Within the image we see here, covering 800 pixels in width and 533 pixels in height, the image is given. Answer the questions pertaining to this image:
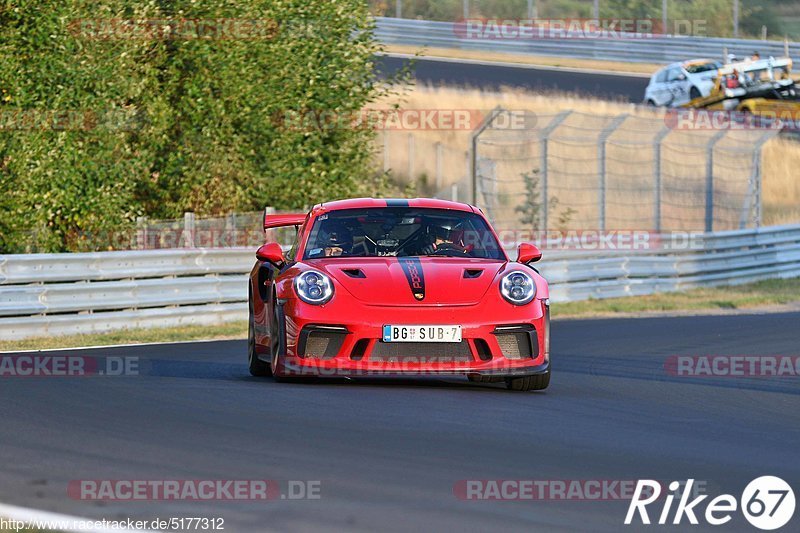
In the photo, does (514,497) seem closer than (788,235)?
Yes

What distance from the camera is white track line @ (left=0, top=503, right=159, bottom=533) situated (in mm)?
4859

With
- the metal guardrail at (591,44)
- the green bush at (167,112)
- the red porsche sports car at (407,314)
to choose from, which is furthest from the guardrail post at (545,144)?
the metal guardrail at (591,44)

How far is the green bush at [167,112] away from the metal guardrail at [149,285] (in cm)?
321

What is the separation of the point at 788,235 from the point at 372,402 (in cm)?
1800

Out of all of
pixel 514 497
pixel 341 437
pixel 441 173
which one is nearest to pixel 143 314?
pixel 341 437

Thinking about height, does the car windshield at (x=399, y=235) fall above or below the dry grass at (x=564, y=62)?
above

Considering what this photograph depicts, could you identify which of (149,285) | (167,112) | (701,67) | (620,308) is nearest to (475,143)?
(620,308)

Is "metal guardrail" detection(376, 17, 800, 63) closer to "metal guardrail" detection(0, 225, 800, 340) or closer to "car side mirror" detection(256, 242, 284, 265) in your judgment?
"metal guardrail" detection(0, 225, 800, 340)

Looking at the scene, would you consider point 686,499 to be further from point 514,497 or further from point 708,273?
point 708,273

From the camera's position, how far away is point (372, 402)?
847 cm

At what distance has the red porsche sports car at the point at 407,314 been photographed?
8891 mm

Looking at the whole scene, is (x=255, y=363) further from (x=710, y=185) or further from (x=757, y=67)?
(x=757, y=67)

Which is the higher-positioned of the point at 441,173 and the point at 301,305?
the point at 301,305

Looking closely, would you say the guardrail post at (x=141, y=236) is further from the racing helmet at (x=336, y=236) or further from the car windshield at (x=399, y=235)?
the racing helmet at (x=336, y=236)
